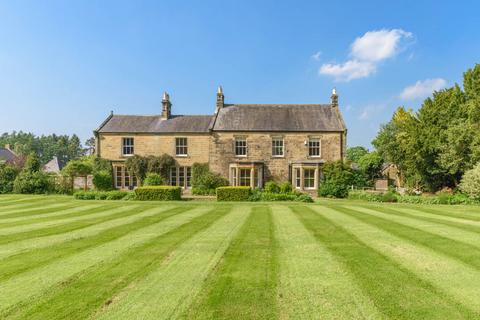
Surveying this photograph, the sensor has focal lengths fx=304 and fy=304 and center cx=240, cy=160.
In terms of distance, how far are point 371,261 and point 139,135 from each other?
28984 mm

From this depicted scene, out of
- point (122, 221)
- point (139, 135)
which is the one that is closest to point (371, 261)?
point (122, 221)

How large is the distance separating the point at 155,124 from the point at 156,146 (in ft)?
8.69

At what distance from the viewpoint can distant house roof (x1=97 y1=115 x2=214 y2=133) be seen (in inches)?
1237

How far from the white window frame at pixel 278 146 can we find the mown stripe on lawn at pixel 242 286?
22711 mm

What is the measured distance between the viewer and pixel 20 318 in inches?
140

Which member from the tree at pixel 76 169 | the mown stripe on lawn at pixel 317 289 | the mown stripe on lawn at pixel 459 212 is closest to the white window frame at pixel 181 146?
the tree at pixel 76 169

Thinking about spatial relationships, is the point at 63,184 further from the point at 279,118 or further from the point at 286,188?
the point at 279,118

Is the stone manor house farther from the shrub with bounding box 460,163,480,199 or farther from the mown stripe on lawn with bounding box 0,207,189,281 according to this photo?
the mown stripe on lawn with bounding box 0,207,189,281

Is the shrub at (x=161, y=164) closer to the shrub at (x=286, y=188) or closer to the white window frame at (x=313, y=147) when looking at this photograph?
the shrub at (x=286, y=188)

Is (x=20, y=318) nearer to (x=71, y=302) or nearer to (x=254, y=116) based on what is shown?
(x=71, y=302)

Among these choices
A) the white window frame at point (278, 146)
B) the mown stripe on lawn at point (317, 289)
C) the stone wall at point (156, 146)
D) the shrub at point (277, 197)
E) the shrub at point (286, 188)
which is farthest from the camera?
the stone wall at point (156, 146)

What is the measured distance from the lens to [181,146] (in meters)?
31.2

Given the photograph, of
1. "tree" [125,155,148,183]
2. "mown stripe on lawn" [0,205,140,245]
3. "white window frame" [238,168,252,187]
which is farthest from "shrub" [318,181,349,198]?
"mown stripe on lawn" [0,205,140,245]

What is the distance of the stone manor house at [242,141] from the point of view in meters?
29.2
